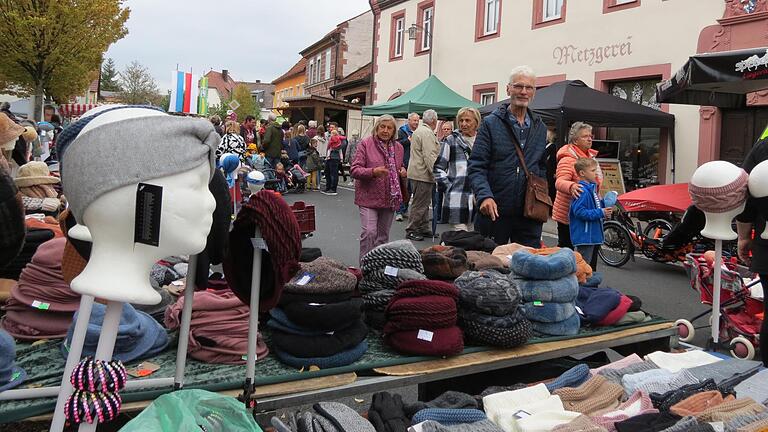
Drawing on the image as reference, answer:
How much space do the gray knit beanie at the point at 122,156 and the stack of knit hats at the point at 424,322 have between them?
162 cm

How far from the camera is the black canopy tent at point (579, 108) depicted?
394 inches

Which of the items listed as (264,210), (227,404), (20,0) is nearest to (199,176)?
(264,210)

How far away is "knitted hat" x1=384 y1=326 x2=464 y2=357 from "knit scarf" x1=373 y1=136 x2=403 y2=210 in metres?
2.93

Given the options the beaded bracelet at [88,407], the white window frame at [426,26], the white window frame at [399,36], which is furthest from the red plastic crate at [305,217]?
the white window frame at [399,36]

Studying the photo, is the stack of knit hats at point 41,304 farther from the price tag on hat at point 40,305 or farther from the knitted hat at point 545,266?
the knitted hat at point 545,266

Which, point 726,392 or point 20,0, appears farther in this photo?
point 20,0

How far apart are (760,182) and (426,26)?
18.9m

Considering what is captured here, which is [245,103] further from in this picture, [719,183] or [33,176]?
[719,183]

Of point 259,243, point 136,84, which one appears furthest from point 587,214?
point 136,84

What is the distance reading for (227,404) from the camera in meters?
1.94

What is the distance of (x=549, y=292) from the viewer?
3381mm

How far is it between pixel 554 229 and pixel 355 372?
8.40m

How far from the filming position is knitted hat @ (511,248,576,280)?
3.37 metres

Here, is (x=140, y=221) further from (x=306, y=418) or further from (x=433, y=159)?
(x=433, y=159)
